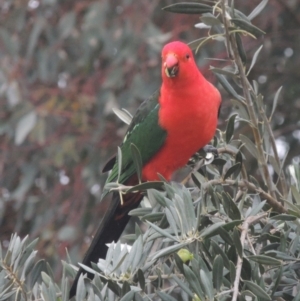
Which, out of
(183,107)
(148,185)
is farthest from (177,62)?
(148,185)

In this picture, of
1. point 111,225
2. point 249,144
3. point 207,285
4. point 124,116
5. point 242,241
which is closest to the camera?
point 207,285

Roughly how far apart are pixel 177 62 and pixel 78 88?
184 centimetres

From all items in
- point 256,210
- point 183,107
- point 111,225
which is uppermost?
point 256,210

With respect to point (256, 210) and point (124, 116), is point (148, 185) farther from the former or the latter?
point (124, 116)

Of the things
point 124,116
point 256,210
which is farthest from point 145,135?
point 256,210

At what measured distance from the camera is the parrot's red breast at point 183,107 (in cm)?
238

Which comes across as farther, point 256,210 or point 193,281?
point 256,210

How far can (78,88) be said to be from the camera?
414cm

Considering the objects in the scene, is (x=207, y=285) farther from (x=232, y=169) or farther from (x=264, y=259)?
(x=232, y=169)

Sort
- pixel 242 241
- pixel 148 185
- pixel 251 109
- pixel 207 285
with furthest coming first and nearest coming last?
pixel 251 109, pixel 148 185, pixel 242 241, pixel 207 285

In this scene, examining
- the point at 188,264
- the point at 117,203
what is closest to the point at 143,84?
the point at 117,203

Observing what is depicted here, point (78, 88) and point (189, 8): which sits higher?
point (189, 8)

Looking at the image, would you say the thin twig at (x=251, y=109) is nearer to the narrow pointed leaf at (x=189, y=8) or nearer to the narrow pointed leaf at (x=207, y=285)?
the narrow pointed leaf at (x=189, y=8)

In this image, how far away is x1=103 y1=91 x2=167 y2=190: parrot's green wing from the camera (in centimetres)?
254
